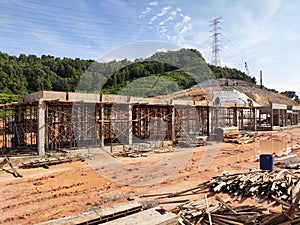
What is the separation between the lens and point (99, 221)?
5.90m

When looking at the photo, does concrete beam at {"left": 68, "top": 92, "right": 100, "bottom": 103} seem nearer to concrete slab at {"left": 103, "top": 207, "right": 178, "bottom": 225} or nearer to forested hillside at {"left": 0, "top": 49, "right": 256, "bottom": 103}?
concrete slab at {"left": 103, "top": 207, "right": 178, "bottom": 225}

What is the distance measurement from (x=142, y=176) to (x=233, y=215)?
18.4 ft

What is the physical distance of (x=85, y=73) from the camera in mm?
55750

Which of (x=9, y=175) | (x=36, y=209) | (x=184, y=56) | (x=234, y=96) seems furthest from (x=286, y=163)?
(x=184, y=56)

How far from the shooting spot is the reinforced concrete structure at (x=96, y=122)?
14938 millimetres

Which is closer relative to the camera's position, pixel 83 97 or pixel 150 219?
pixel 150 219

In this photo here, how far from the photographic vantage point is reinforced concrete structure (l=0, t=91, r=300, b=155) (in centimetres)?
1494

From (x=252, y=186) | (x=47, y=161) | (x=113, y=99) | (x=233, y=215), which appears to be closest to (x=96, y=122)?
(x=113, y=99)

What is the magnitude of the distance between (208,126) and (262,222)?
19033 millimetres

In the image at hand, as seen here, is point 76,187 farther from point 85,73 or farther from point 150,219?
point 85,73

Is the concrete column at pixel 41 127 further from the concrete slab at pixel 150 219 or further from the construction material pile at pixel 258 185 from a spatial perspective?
the concrete slab at pixel 150 219

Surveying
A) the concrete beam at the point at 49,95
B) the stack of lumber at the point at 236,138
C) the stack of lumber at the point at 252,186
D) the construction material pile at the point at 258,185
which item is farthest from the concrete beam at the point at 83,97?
the stack of lumber at the point at 236,138

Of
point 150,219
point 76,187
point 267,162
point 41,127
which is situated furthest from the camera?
point 41,127

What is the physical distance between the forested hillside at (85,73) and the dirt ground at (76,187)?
1429 inches
